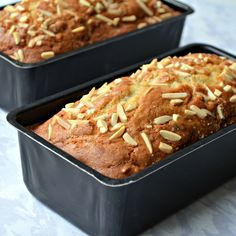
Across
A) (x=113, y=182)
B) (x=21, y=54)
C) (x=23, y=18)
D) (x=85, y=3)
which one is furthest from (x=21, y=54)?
(x=113, y=182)

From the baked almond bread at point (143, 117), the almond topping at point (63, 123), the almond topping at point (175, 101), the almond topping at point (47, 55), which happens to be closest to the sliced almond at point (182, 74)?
the baked almond bread at point (143, 117)

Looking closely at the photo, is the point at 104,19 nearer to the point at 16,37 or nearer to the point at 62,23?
the point at 62,23

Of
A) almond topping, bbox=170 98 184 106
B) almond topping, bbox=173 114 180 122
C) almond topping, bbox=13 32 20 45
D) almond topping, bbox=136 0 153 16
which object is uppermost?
almond topping, bbox=170 98 184 106

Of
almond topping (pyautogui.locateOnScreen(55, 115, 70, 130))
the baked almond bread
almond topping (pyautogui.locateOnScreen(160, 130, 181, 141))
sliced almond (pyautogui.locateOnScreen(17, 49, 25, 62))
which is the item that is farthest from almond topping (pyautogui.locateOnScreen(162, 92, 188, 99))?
sliced almond (pyautogui.locateOnScreen(17, 49, 25, 62))

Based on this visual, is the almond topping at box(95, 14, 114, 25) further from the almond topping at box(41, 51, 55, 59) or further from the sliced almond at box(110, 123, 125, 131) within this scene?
the sliced almond at box(110, 123, 125, 131)

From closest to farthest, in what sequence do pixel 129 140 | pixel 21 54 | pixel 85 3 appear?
pixel 129 140 < pixel 21 54 < pixel 85 3

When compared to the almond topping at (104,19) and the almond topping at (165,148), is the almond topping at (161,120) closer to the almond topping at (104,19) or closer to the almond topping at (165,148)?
the almond topping at (165,148)

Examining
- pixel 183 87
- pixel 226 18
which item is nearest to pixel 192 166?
pixel 183 87
